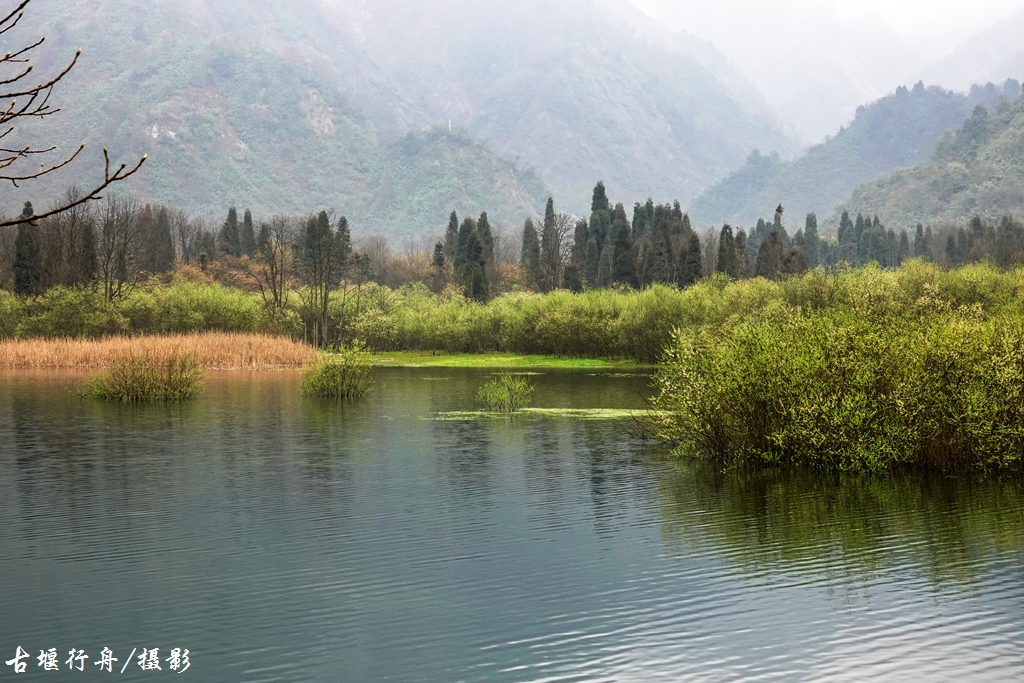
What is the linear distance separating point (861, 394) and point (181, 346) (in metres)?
53.4

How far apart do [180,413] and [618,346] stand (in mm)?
54635

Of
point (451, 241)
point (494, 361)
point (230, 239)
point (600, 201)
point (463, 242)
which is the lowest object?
point (494, 361)

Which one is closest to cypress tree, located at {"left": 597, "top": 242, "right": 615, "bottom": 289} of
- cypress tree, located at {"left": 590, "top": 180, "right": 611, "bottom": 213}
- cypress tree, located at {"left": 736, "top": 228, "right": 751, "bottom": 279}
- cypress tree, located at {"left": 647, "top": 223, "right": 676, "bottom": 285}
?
cypress tree, located at {"left": 647, "top": 223, "right": 676, "bottom": 285}

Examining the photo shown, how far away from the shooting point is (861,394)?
2600cm

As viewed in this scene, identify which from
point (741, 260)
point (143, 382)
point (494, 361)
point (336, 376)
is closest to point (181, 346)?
point (143, 382)

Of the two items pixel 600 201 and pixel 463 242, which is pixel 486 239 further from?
pixel 600 201

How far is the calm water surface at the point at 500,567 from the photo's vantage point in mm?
13742

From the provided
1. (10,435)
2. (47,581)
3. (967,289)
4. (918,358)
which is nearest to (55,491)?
(47,581)

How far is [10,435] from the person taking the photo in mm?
37469

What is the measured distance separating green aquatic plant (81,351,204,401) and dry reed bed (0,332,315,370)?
1614cm

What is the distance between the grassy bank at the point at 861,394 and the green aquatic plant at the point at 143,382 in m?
30.9

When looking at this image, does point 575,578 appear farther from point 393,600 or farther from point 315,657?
point 315,657

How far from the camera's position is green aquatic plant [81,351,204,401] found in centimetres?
5125

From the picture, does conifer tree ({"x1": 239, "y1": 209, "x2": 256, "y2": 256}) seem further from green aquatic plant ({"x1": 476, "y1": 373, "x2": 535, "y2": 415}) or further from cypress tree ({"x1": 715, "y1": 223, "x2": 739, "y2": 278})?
green aquatic plant ({"x1": 476, "y1": 373, "x2": 535, "y2": 415})
